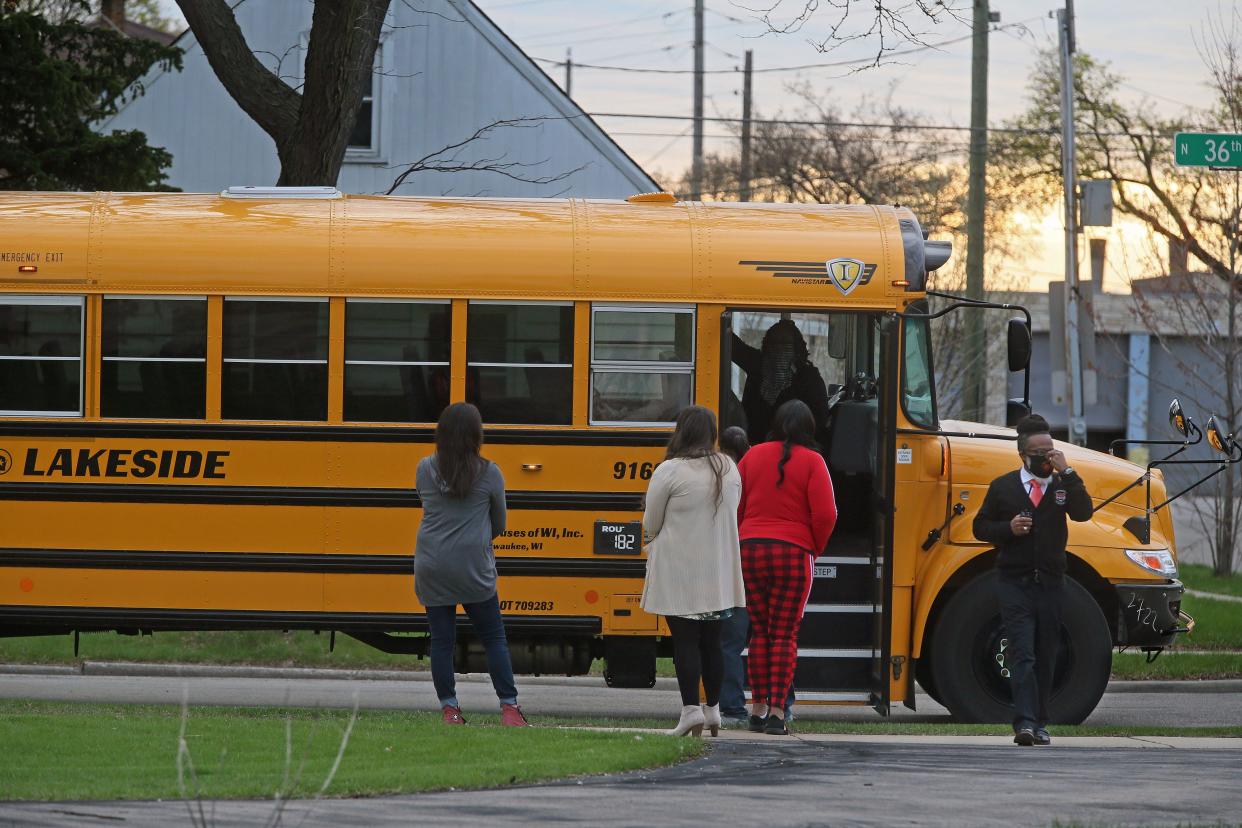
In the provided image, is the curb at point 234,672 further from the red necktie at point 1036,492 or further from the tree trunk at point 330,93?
the red necktie at point 1036,492

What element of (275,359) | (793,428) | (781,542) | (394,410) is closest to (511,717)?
(781,542)

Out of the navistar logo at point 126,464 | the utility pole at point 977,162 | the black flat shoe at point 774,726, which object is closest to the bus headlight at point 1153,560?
the black flat shoe at point 774,726

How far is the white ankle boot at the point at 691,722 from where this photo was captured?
812 cm

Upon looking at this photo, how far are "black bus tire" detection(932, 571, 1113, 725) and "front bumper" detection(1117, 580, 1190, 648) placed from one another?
0.16 metres

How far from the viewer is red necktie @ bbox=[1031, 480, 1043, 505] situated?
8.80 m

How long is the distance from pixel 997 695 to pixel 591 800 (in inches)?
170

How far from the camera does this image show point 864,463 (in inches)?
375

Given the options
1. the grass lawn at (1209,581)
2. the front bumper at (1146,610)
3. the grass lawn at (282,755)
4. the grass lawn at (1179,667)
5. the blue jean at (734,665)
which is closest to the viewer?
the grass lawn at (282,755)

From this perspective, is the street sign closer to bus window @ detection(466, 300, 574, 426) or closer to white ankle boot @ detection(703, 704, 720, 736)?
bus window @ detection(466, 300, 574, 426)

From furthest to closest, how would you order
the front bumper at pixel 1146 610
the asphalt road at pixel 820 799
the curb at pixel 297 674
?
1. the curb at pixel 297 674
2. the front bumper at pixel 1146 610
3. the asphalt road at pixel 820 799

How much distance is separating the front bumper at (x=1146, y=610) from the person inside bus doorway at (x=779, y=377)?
6.46 feet

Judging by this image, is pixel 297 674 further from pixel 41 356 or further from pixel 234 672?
pixel 41 356

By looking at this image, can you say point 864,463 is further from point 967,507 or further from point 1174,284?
point 1174,284

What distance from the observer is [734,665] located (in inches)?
356
